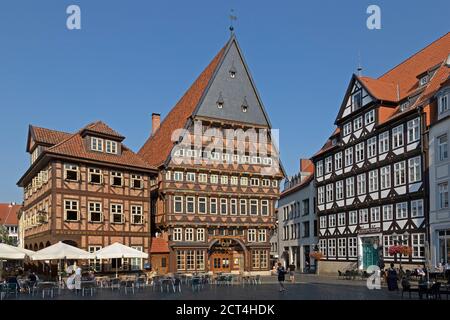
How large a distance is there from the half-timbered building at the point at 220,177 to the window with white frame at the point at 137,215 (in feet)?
9.07

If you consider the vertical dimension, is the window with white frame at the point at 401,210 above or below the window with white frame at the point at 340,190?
below

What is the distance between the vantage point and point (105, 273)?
36125 millimetres

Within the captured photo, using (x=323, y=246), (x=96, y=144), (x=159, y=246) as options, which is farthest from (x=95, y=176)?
(x=323, y=246)

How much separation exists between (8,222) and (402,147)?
82.0 m

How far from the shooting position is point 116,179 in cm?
3788

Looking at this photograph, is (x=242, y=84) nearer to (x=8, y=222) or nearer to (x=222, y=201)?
(x=222, y=201)

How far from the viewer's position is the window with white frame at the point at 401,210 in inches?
1426

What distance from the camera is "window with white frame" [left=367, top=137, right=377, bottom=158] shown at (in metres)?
39.9

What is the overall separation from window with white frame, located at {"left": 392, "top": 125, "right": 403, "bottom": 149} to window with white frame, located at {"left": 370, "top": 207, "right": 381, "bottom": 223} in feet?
16.7

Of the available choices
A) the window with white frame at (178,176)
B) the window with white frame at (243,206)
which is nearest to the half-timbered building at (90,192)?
the window with white frame at (178,176)

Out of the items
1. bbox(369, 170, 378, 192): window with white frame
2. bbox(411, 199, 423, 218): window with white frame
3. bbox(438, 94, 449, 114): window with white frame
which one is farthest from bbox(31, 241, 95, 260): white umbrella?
bbox(369, 170, 378, 192): window with white frame

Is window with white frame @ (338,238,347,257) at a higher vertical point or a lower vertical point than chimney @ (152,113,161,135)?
lower

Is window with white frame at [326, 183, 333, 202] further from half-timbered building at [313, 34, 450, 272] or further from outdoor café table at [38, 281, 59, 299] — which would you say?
outdoor café table at [38, 281, 59, 299]

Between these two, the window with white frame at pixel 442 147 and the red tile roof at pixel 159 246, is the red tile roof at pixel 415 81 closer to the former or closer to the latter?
the window with white frame at pixel 442 147
